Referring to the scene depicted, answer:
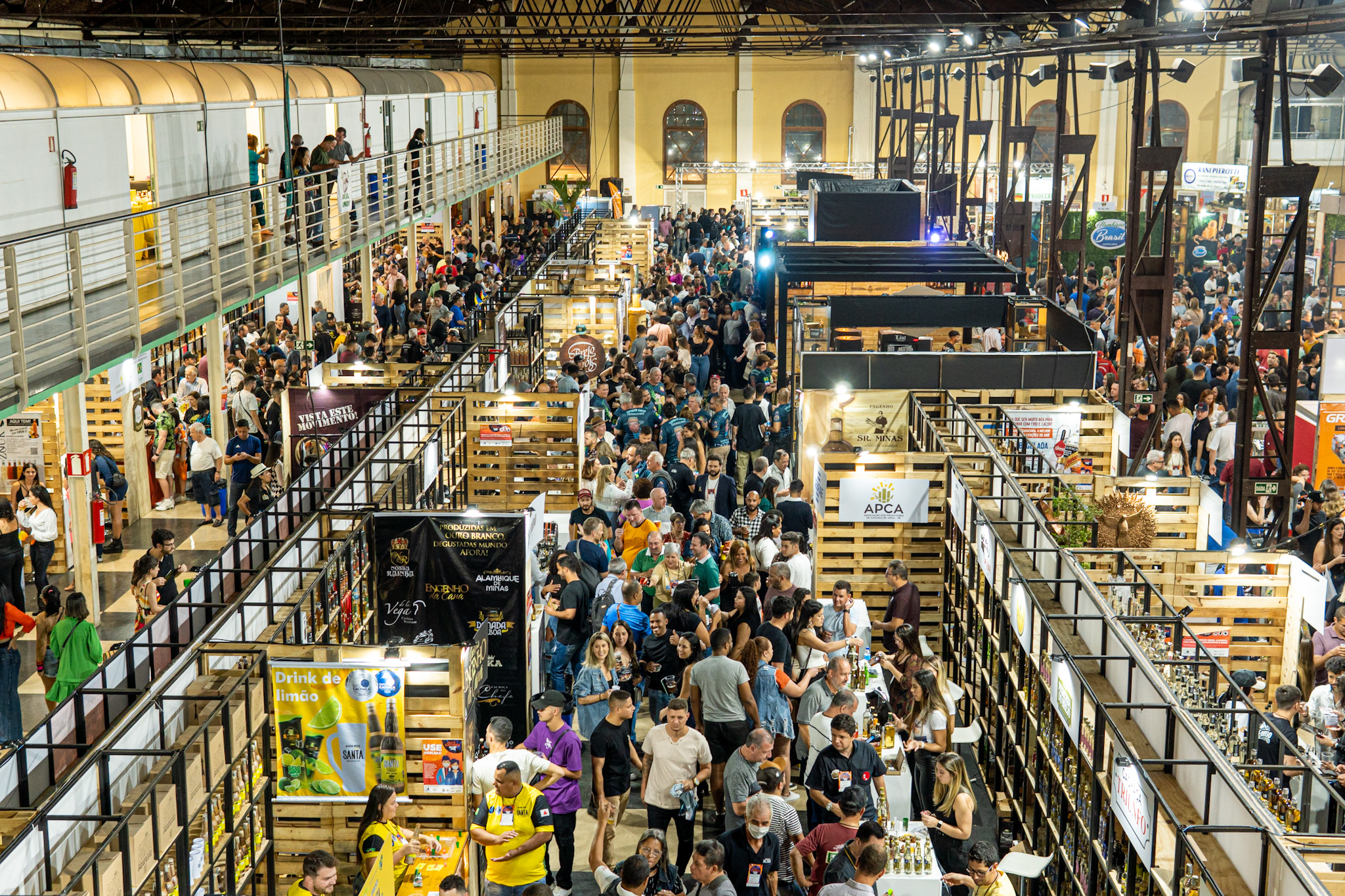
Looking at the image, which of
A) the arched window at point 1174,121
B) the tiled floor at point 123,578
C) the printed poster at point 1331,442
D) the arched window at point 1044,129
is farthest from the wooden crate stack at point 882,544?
the arched window at point 1174,121

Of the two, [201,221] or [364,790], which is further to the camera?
[201,221]

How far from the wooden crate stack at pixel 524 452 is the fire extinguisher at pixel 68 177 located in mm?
4504

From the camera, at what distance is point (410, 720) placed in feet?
25.0

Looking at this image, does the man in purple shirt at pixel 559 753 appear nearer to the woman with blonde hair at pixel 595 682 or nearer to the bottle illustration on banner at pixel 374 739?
the woman with blonde hair at pixel 595 682

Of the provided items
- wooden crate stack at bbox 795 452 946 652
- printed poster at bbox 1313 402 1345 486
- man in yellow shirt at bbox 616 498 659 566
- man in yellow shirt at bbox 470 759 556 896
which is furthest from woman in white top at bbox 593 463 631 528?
printed poster at bbox 1313 402 1345 486

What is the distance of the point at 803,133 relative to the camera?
45.8m

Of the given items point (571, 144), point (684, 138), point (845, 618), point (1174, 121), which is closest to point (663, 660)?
point (845, 618)

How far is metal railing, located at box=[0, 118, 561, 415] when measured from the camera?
35.2ft

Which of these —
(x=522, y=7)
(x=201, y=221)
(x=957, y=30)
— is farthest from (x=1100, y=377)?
(x=522, y=7)

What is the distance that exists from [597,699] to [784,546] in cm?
249

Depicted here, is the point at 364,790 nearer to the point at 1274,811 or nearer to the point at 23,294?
the point at 1274,811

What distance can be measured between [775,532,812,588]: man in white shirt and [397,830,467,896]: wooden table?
3.84m

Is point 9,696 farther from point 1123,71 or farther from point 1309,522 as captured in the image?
point 1123,71

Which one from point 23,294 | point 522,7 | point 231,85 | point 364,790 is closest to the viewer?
point 364,790
